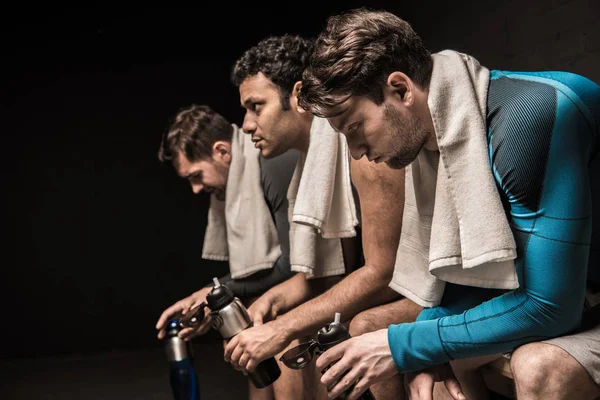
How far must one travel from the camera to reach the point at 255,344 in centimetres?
157

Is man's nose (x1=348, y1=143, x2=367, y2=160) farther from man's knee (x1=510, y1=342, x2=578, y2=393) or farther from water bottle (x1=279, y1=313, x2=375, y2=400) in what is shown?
man's knee (x1=510, y1=342, x2=578, y2=393)

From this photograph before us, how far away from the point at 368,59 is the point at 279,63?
2.84 ft

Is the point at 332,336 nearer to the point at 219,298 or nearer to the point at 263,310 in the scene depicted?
the point at 219,298

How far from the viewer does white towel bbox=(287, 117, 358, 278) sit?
67.5 inches

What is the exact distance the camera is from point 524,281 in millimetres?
1066

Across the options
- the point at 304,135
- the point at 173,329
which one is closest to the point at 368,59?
the point at 304,135

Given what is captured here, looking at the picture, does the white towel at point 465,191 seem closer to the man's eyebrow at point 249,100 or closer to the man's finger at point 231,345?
the man's finger at point 231,345

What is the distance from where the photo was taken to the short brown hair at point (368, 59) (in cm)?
116

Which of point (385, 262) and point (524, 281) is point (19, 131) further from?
point (524, 281)

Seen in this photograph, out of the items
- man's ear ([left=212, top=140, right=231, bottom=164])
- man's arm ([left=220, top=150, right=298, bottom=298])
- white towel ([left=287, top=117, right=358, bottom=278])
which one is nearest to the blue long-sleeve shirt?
white towel ([left=287, top=117, right=358, bottom=278])

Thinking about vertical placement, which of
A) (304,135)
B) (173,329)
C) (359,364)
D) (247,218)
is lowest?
(173,329)

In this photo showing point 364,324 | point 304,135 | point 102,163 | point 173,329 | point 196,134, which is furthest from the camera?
point 102,163

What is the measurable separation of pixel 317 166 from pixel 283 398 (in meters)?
0.65

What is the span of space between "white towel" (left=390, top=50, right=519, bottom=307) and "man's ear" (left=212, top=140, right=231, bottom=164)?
1207mm
